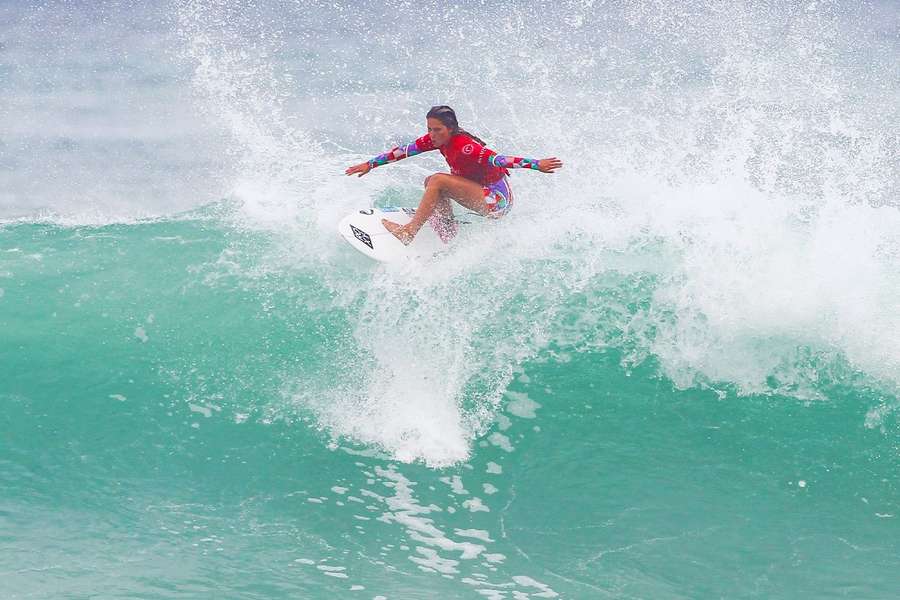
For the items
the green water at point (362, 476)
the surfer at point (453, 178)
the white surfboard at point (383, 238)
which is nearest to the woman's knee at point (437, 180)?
the surfer at point (453, 178)

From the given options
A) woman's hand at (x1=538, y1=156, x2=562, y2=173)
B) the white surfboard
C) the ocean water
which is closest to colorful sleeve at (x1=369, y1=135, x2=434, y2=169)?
the white surfboard

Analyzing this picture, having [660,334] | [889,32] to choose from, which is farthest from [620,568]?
[889,32]

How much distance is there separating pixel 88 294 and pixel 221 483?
280cm

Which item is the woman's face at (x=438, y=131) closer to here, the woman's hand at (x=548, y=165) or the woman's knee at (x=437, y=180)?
the woman's knee at (x=437, y=180)

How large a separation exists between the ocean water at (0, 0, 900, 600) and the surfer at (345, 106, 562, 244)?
298 mm

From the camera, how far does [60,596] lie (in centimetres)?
493

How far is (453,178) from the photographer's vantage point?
675 cm

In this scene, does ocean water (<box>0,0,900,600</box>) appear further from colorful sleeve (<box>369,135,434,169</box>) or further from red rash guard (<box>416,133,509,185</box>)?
colorful sleeve (<box>369,135,434,169</box>)

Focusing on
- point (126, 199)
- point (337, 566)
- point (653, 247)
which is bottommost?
point (337, 566)

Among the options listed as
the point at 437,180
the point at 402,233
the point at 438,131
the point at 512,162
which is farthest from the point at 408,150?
the point at 512,162

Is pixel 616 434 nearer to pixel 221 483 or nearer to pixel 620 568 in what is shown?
pixel 620 568

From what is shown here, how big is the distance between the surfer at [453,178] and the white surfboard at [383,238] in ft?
0.22

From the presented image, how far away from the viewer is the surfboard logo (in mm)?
7078

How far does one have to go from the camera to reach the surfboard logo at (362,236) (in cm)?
708
